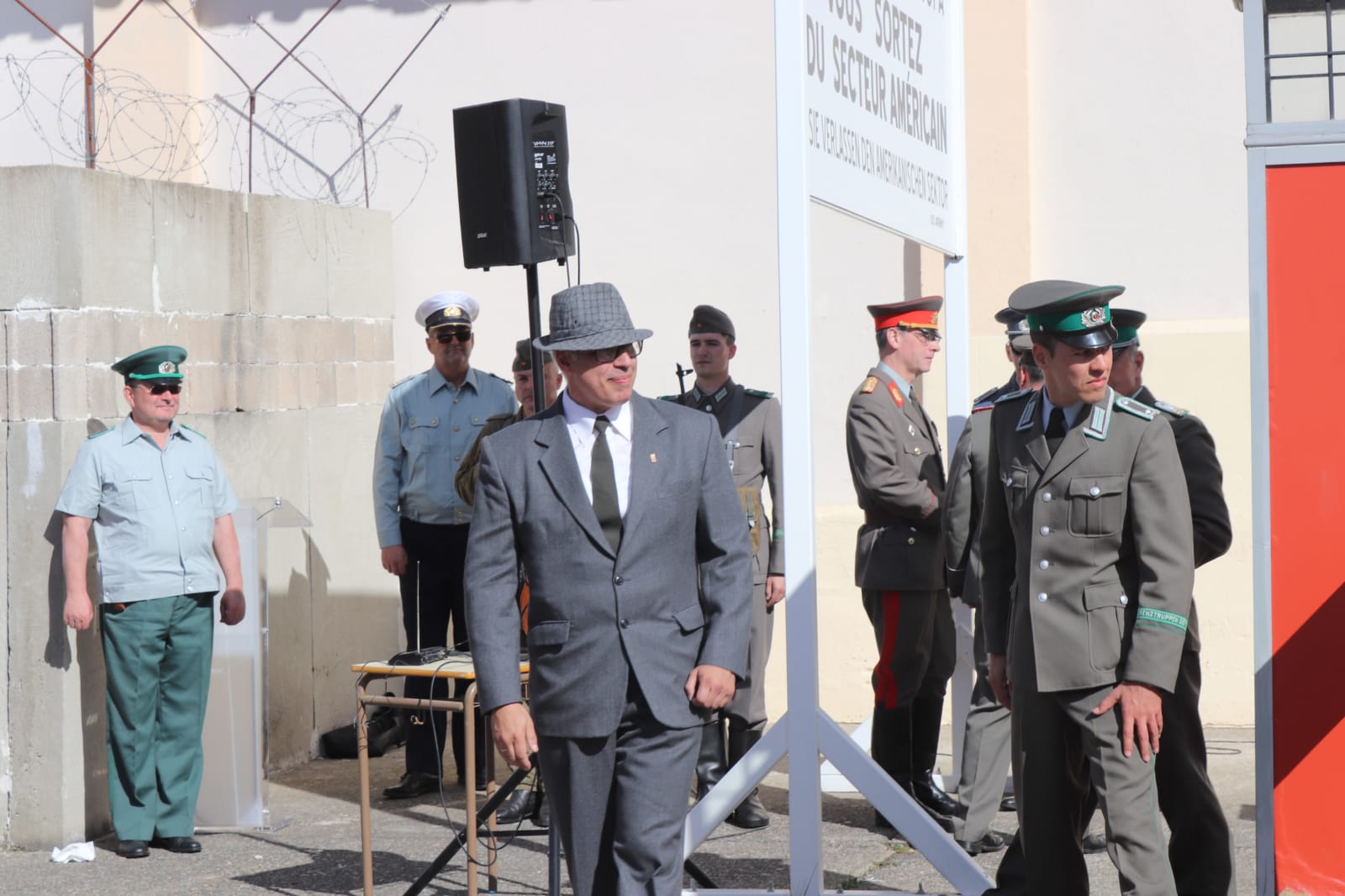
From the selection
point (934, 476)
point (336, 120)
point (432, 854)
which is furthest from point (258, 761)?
point (336, 120)

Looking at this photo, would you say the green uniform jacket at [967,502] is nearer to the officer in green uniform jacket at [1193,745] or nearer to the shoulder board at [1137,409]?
the officer in green uniform jacket at [1193,745]

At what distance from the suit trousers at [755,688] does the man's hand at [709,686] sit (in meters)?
2.62

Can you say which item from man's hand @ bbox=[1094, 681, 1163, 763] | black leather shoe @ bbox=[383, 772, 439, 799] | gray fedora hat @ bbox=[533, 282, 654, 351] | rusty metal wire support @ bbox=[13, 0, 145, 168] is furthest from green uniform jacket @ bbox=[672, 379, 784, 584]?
rusty metal wire support @ bbox=[13, 0, 145, 168]

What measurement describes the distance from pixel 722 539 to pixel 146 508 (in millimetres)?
3130

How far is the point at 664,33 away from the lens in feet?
30.3

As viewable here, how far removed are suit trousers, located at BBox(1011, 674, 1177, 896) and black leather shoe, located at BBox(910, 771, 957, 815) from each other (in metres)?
2.20

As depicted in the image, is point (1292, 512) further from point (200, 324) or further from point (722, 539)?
point (200, 324)

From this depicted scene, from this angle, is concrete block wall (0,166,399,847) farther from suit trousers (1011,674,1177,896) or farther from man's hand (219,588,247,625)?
suit trousers (1011,674,1177,896)

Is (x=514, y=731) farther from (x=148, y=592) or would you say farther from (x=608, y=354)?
(x=148, y=592)

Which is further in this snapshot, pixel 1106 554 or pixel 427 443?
pixel 427 443

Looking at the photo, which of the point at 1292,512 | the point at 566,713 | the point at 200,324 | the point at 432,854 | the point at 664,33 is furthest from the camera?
the point at 664,33

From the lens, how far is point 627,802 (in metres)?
4.27

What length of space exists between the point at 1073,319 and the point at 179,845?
4.19 meters

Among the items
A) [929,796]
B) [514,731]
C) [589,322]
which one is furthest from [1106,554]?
[929,796]
